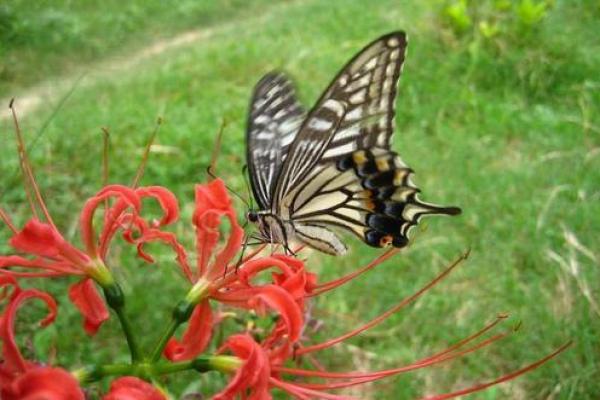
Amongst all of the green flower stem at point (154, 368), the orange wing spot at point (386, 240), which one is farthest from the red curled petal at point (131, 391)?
the orange wing spot at point (386, 240)

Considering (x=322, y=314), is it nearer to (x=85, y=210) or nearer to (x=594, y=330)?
(x=594, y=330)

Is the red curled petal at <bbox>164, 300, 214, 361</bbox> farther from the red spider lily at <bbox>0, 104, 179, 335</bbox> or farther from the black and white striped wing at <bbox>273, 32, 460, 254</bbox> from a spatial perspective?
the black and white striped wing at <bbox>273, 32, 460, 254</bbox>

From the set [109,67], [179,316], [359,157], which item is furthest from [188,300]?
[109,67]

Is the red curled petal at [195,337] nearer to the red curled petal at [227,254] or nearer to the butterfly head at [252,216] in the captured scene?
the red curled petal at [227,254]

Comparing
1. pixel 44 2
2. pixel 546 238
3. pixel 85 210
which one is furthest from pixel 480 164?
pixel 44 2

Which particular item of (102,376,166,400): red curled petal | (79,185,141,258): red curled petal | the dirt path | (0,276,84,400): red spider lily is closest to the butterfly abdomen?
(79,185,141,258): red curled petal

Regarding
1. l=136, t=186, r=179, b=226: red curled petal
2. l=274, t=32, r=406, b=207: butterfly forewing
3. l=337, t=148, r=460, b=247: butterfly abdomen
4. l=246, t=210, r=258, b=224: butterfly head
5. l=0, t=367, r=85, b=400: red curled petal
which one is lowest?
l=0, t=367, r=85, b=400: red curled petal
